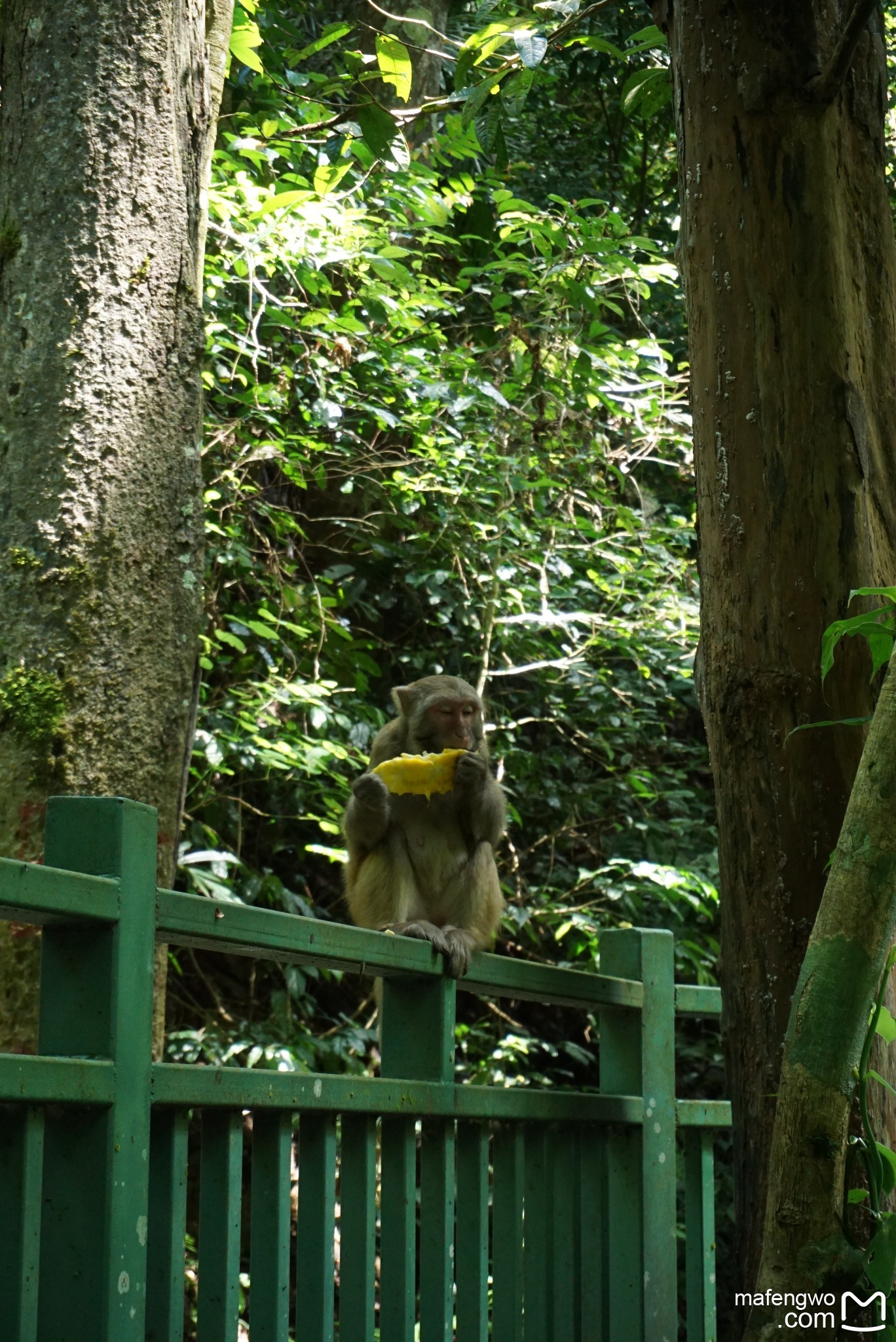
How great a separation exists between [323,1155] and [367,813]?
188 centimetres

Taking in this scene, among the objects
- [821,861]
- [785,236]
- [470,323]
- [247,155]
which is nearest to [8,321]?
[785,236]

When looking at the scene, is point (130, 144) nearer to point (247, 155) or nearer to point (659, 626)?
point (247, 155)

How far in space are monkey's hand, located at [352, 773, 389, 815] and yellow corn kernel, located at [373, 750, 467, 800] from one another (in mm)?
122

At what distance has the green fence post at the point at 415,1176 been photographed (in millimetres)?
2707

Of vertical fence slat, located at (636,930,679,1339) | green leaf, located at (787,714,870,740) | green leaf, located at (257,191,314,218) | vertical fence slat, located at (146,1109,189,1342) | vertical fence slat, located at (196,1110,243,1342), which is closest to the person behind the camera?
vertical fence slat, located at (146,1109,189,1342)

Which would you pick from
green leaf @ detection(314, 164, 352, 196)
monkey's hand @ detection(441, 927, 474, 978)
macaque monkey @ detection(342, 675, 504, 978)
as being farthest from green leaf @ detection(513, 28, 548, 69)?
monkey's hand @ detection(441, 927, 474, 978)

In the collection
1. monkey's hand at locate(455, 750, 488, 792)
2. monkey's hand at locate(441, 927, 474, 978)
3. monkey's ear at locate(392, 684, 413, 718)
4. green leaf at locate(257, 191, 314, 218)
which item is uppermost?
green leaf at locate(257, 191, 314, 218)

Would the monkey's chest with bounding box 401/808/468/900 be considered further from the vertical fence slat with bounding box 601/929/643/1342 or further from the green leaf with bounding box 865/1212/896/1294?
the green leaf with bounding box 865/1212/896/1294

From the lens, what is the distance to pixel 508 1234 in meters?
3.14

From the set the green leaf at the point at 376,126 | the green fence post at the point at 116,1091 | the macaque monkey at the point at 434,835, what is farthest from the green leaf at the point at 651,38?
the green fence post at the point at 116,1091

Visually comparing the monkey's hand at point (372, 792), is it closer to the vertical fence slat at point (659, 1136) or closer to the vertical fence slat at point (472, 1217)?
the vertical fence slat at point (659, 1136)

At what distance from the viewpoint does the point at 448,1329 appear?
2.84 m

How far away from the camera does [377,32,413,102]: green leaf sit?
469 cm

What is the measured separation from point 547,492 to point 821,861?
19.4 ft
